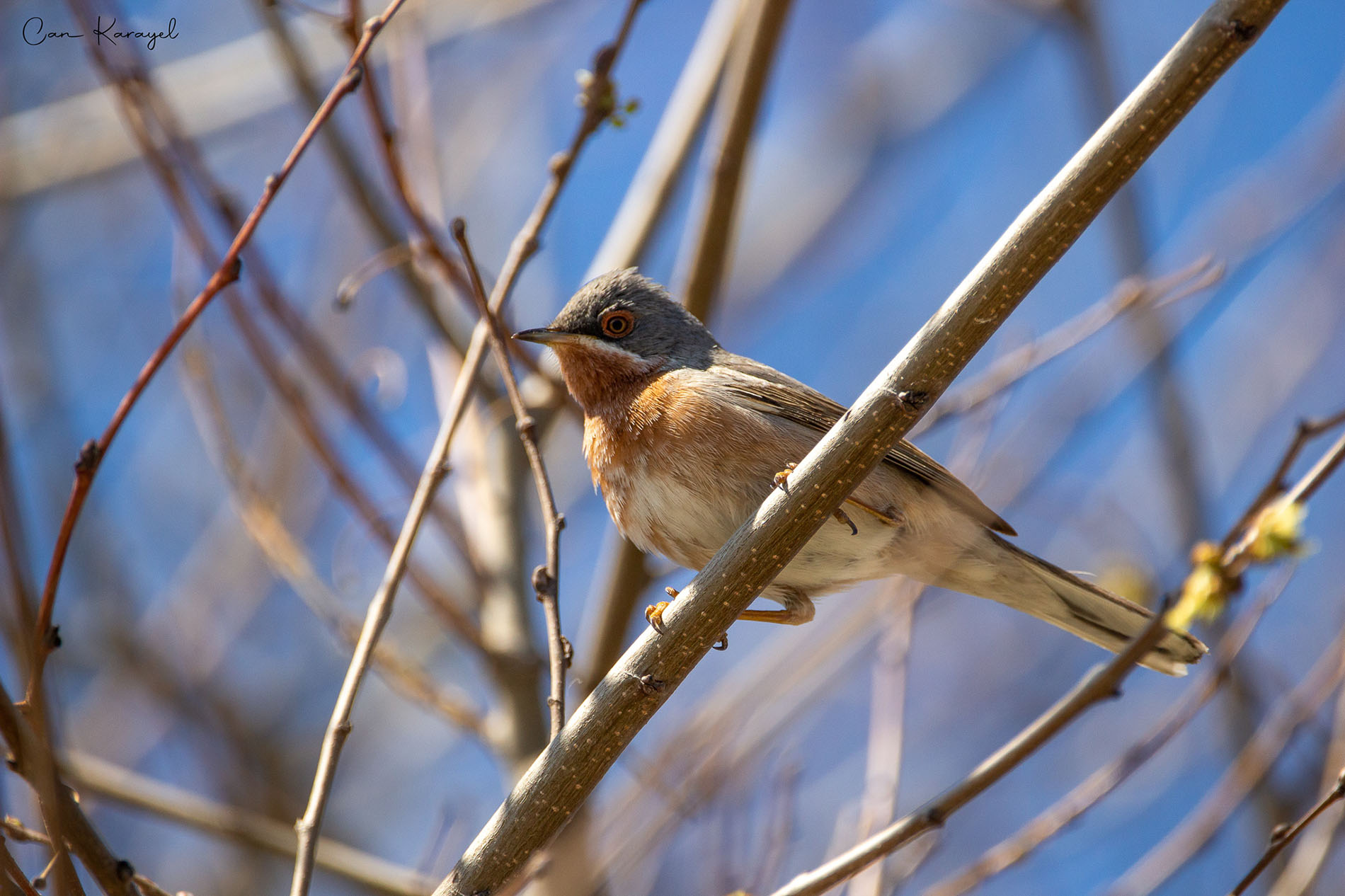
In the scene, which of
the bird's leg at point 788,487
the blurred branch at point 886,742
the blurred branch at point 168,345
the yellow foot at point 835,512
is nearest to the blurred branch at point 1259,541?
the bird's leg at point 788,487

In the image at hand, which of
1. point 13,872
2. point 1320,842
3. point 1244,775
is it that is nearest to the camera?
point 13,872

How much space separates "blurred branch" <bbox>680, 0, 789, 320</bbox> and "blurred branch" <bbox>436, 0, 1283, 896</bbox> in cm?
240

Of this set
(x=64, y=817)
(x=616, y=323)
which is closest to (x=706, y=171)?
(x=616, y=323)

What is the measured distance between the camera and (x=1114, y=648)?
4.85 meters

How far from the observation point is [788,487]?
297 centimetres

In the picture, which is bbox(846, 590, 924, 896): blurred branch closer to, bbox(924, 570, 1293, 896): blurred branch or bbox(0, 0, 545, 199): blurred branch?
bbox(924, 570, 1293, 896): blurred branch

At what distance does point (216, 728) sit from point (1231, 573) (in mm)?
6282

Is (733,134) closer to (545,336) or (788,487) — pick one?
(545,336)

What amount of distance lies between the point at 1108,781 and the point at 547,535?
193 centimetres

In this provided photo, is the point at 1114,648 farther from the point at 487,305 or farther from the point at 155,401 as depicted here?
the point at 155,401

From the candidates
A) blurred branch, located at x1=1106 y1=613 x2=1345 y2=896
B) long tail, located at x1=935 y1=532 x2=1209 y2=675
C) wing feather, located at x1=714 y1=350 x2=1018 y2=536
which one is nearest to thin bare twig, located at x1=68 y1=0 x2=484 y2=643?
wing feather, located at x1=714 y1=350 x2=1018 y2=536

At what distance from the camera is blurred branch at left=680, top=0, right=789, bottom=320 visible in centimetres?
491

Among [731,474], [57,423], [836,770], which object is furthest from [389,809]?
[731,474]

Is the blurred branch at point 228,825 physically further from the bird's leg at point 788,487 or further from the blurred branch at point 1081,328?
the blurred branch at point 1081,328
